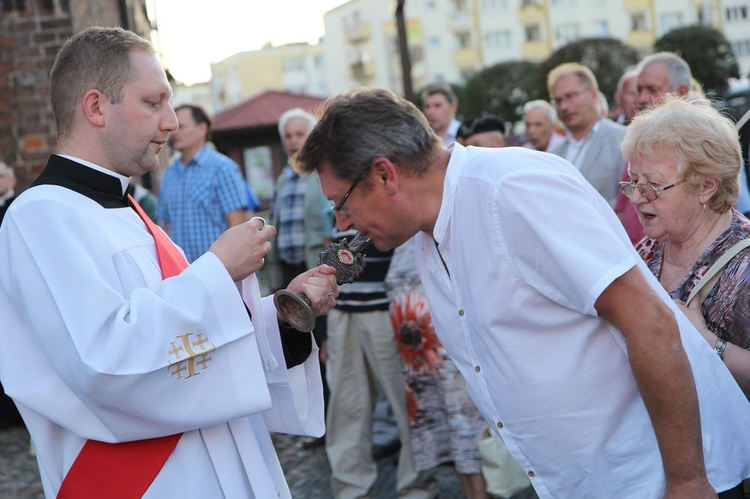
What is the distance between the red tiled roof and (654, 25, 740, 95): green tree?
14.2 m

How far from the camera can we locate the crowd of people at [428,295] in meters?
2.32

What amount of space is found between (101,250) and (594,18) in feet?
253

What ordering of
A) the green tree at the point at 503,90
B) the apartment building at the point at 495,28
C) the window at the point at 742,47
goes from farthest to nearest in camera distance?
the apartment building at the point at 495,28 < the window at the point at 742,47 < the green tree at the point at 503,90

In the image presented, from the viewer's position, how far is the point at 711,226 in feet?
9.91

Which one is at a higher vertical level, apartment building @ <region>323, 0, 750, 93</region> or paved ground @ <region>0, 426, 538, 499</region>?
apartment building @ <region>323, 0, 750, 93</region>

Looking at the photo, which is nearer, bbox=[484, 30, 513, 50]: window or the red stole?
the red stole

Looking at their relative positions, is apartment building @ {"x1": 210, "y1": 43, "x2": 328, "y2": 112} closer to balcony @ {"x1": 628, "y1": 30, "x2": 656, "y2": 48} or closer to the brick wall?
balcony @ {"x1": 628, "y1": 30, "x2": 656, "y2": 48}

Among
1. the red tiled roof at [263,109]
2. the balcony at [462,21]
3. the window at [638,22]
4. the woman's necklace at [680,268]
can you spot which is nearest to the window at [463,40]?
the balcony at [462,21]

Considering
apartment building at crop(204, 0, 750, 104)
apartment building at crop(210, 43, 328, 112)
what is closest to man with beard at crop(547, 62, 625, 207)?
apartment building at crop(204, 0, 750, 104)

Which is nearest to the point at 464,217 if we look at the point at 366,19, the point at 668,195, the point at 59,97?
the point at 668,195

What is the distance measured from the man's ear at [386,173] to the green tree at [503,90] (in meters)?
50.6

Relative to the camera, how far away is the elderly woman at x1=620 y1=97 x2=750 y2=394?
285 cm

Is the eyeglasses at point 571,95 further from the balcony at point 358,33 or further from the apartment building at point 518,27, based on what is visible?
the balcony at point 358,33

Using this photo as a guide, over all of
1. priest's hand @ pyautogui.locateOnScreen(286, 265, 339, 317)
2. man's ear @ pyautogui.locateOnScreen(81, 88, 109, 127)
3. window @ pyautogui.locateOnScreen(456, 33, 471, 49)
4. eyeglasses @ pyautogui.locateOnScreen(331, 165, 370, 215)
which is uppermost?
window @ pyautogui.locateOnScreen(456, 33, 471, 49)
